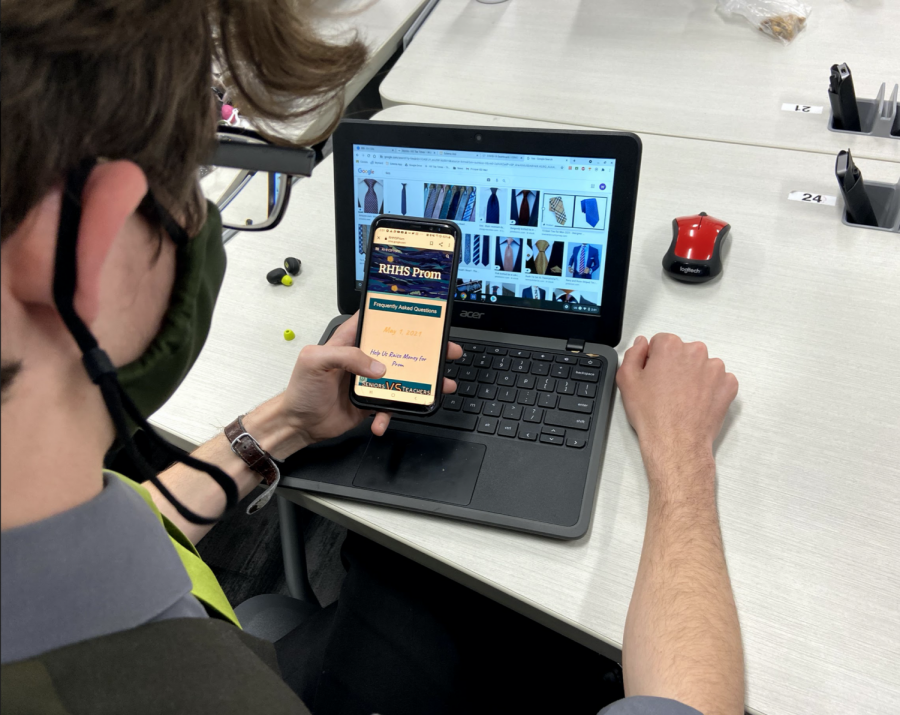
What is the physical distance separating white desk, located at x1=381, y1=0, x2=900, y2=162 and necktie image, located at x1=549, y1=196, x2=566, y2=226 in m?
0.50

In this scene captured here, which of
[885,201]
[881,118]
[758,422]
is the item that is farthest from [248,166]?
[881,118]

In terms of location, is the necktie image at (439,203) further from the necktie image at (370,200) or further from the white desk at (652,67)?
the white desk at (652,67)

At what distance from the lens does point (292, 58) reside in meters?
0.52

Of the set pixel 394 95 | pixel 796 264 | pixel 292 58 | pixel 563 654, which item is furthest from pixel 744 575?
pixel 394 95

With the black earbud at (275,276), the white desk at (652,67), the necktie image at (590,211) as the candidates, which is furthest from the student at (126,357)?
the white desk at (652,67)

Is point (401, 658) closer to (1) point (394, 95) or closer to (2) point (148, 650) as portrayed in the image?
(2) point (148, 650)

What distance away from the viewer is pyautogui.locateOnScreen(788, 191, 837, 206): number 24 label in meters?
1.04

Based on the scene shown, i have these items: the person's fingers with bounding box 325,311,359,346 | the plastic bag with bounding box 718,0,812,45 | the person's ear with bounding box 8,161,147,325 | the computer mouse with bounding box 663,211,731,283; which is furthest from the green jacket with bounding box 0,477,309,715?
the plastic bag with bounding box 718,0,812,45

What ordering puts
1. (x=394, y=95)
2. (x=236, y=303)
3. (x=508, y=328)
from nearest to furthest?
(x=508, y=328) < (x=236, y=303) < (x=394, y=95)

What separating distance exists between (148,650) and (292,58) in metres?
0.43

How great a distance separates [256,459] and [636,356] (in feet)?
1.54

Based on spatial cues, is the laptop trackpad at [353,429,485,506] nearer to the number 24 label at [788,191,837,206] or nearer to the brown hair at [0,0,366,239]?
the brown hair at [0,0,366,239]

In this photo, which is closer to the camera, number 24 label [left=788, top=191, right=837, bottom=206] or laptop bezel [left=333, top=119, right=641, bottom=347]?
laptop bezel [left=333, top=119, right=641, bottom=347]

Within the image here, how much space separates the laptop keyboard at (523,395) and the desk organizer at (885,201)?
1.77ft
